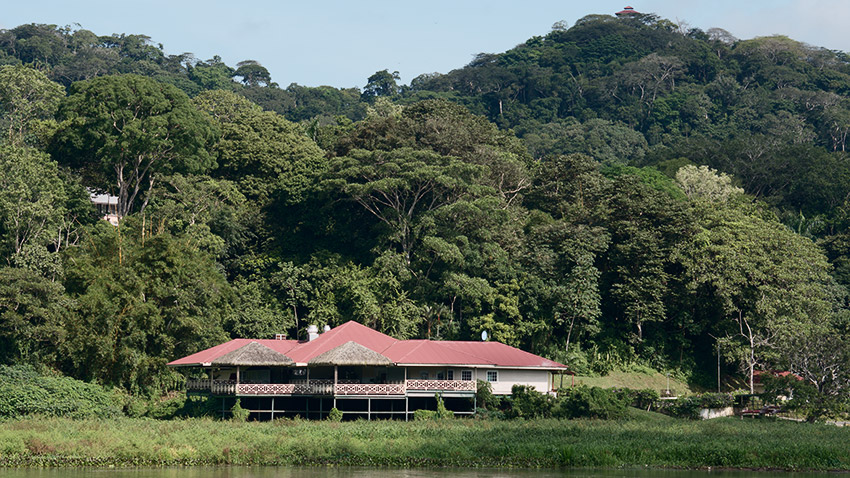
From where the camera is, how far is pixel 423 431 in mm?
39531

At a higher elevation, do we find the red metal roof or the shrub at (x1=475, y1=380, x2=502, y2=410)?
the red metal roof

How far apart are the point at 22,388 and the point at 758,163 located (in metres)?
60.7

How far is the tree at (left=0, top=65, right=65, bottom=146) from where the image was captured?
7294 cm

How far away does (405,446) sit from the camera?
3716 cm

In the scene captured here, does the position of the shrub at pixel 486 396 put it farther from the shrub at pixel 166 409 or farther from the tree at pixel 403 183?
the shrub at pixel 166 409

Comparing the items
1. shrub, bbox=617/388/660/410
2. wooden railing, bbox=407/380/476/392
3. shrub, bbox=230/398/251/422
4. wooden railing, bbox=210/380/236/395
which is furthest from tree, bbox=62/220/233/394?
shrub, bbox=617/388/660/410

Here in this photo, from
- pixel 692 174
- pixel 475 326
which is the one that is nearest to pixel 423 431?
pixel 475 326

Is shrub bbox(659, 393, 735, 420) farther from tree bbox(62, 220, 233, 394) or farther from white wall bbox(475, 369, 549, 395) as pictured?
tree bbox(62, 220, 233, 394)

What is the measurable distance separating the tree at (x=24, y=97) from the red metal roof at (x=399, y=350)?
31.4 metres

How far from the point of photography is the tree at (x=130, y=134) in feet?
192

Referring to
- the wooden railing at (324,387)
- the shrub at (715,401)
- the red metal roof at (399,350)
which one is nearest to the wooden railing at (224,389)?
the wooden railing at (324,387)

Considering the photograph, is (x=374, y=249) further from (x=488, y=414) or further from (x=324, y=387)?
(x=488, y=414)

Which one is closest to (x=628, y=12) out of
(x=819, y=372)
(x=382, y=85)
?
(x=382, y=85)

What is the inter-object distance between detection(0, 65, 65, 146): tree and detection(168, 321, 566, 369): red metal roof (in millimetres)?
31364
